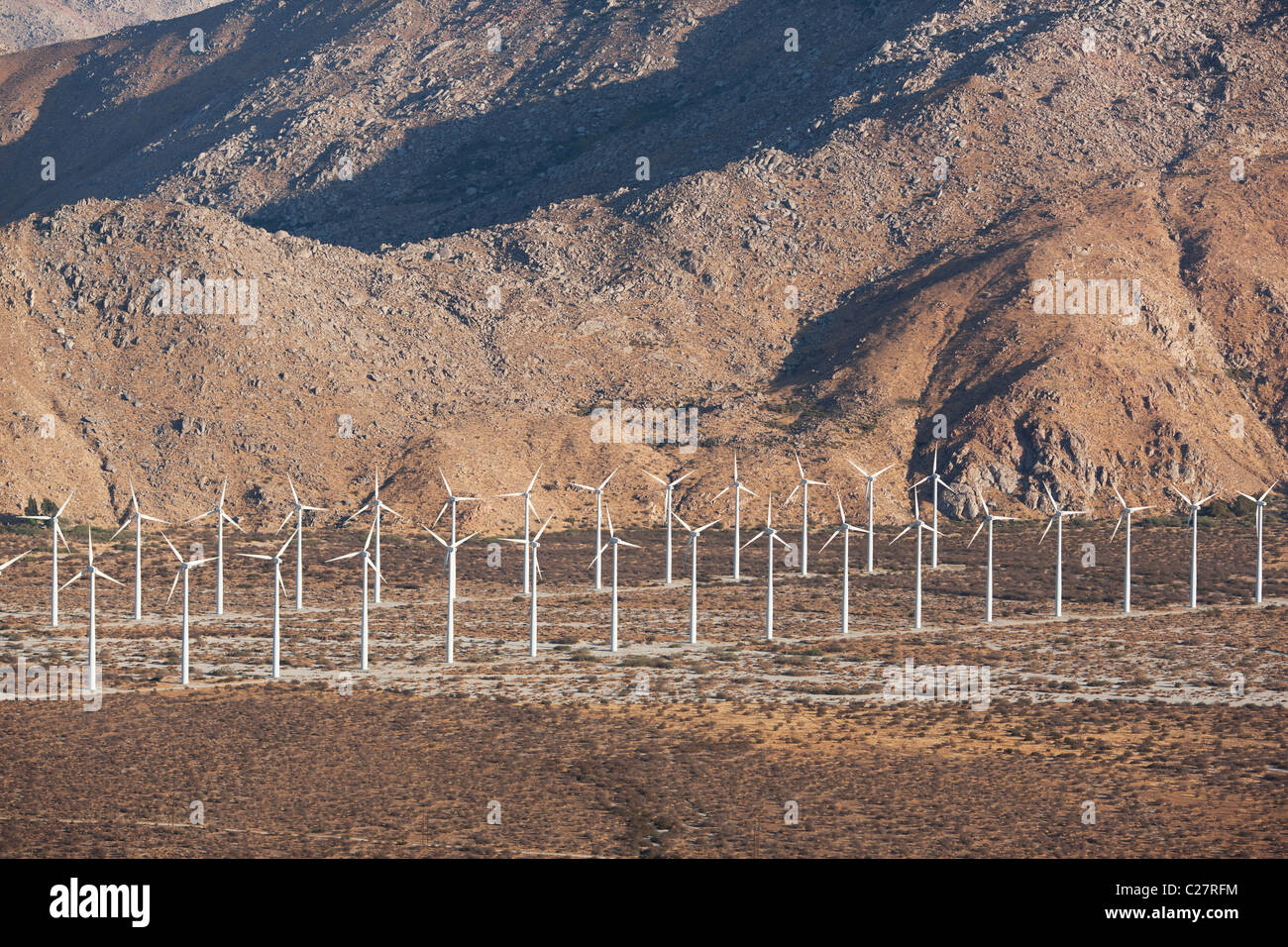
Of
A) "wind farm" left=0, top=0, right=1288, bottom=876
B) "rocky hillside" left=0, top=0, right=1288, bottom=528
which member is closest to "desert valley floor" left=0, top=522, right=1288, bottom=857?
"wind farm" left=0, top=0, right=1288, bottom=876

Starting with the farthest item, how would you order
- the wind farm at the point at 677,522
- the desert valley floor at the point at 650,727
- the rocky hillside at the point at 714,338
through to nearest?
the rocky hillside at the point at 714,338, the wind farm at the point at 677,522, the desert valley floor at the point at 650,727

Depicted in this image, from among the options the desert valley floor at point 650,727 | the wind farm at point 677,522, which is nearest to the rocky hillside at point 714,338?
the wind farm at point 677,522

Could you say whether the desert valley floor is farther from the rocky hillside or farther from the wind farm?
the rocky hillside

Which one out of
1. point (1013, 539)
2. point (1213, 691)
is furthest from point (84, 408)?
point (1213, 691)

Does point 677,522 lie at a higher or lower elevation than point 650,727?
higher

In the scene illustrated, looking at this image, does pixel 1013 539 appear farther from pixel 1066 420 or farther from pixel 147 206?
pixel 147 206

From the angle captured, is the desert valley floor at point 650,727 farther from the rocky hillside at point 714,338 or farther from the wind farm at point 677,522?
the rocky hillside at point 714,338

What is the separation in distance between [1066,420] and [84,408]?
318 ft

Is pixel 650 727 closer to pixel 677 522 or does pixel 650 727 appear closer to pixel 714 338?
pixel 677 522

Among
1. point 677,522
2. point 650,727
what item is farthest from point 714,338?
point 650,727

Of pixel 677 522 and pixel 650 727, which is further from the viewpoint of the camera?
pixel 677 522

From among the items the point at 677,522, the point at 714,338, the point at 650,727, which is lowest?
the point at 650,727

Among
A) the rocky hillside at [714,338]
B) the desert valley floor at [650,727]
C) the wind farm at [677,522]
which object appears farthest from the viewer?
the rocky hillside at [714,338]

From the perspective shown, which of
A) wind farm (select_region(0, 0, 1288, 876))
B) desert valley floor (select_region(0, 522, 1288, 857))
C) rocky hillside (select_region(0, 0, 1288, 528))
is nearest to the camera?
desert valley floor (select_region(0, 522, 1288, 857))
